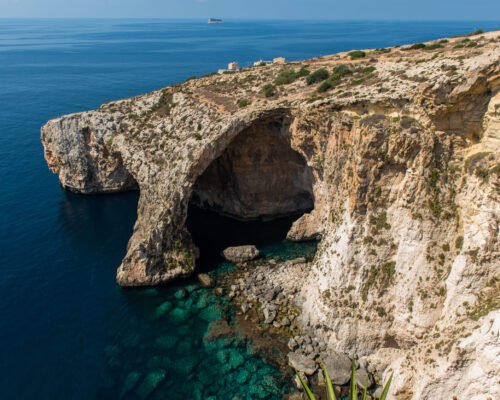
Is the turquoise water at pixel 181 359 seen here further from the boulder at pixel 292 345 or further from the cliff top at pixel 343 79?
the cliff top at pixel 343 79

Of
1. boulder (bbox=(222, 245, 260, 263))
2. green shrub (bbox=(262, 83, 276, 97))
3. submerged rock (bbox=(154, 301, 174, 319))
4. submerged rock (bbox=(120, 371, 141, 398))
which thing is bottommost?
submerged rock (bbox=(120, 371, 141, 398))

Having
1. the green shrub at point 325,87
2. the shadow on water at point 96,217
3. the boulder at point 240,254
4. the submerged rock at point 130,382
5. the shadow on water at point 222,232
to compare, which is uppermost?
the green shrub at point 325,87

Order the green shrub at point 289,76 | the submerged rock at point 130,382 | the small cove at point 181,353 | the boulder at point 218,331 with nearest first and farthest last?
the submerged rock at point 130,382, the small cove at point 181,353, the boulder at point 218,331, the green shrub at point 289,76

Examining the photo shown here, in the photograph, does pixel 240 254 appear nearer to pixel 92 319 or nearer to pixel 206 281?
pixel 206 281

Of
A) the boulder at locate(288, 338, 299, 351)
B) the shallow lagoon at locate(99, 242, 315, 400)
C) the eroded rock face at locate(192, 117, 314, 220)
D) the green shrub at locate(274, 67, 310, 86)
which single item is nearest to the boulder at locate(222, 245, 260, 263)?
the shallow lagoon at locate(99, 242, 315, 400)

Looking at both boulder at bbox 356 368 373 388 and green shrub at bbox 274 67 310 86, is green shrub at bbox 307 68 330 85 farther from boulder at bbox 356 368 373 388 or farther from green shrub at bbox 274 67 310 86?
boulder at bbox 356 368 373 388

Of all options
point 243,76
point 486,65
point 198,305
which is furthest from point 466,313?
point 243,76

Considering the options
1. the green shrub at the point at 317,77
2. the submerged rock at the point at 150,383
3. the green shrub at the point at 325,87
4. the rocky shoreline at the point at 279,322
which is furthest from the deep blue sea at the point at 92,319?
the green shrub at the point at 317,77
